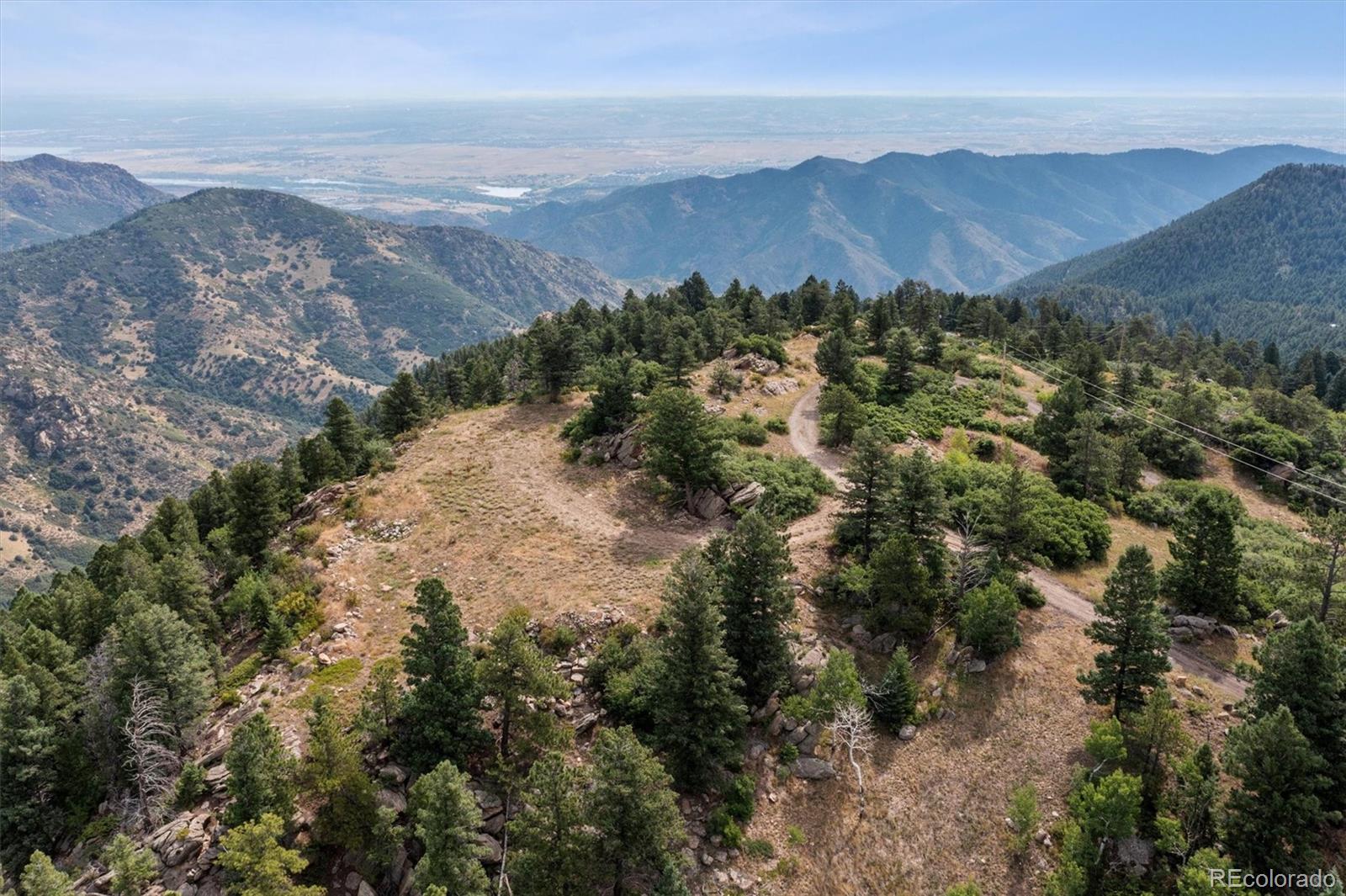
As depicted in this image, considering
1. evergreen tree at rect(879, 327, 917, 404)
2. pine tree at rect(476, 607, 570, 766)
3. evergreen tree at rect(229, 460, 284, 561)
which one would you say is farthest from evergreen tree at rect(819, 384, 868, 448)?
evergreen tree at rect(229, 460, 284, 561)

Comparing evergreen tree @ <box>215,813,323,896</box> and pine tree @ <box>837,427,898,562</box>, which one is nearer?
evergreen tree @ <box>215,813,323,896</box>

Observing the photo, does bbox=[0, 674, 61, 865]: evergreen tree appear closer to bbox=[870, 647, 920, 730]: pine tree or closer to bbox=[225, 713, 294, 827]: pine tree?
bbox=[225, 713, 294, 827]: pine tree

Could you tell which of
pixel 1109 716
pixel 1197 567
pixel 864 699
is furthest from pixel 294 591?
pixel 1197 567

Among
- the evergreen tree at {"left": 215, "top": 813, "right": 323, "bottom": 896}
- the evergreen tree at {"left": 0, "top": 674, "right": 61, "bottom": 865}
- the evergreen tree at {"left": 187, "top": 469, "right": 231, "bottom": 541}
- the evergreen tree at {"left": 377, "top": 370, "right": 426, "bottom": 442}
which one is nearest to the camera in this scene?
the evergreen tree at {"left": 215, "top": 813, "right": 323, "bottom": 896}

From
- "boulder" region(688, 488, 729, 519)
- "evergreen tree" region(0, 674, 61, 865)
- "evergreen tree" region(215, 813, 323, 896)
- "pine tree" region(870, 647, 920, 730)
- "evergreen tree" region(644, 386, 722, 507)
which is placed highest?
"evergreen tree" region(644, 386, 722, 507)

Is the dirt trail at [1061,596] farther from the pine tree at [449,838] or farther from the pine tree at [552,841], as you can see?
the pine tree at [449,838]

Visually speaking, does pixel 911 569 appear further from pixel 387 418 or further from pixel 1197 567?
pixel 387 418
